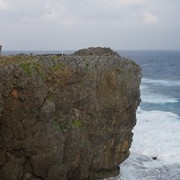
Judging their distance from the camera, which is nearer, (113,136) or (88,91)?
(88,91)

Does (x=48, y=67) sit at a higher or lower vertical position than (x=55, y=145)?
higher

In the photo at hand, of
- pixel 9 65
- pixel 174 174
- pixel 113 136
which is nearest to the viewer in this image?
pixel 9 65

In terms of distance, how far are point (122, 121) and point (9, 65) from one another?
24.5 feet

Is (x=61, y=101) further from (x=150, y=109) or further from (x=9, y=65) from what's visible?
(x=150, y=109)

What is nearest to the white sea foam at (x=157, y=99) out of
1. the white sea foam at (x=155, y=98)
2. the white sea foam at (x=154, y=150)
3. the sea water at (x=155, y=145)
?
the white sea foam at (x=155, y=98)

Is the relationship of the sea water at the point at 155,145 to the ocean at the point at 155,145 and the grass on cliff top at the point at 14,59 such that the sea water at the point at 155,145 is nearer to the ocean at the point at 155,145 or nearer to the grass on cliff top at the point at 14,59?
the ocean at the point at 155,145

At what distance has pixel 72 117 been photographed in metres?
20.9

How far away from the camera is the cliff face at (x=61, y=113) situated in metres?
19.6

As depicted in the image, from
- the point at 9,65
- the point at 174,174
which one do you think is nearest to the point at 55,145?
the point at 9,65

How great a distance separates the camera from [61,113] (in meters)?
20.5

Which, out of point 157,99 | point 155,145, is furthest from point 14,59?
point 157,99

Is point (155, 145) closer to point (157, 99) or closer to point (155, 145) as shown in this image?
Result: point (155, 145)

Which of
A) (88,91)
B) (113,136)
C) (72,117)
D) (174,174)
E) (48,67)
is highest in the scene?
(48,67)

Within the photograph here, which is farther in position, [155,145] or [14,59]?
[155,145]
